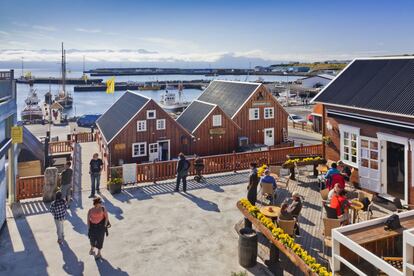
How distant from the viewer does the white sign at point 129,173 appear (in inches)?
748

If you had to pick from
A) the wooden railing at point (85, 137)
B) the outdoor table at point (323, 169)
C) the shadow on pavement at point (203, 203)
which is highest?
the wooden railing at point (85, 137)

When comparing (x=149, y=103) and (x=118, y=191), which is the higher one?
(x=149, y=103)

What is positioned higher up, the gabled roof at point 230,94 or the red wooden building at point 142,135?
the gabled roof at point 230,94

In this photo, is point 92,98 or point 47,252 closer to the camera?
point 47,252

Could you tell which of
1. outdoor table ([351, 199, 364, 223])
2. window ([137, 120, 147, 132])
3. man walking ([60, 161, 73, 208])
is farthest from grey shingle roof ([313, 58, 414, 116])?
man walking ([60, 161, 73, 208])

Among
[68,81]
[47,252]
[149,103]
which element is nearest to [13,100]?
[47,252]

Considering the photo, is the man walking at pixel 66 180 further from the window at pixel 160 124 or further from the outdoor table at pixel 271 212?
the window at pixel 160 124

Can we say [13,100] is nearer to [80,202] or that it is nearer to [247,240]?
[80,202]

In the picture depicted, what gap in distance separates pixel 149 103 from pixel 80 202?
11.2 meters

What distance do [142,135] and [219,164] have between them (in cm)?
751

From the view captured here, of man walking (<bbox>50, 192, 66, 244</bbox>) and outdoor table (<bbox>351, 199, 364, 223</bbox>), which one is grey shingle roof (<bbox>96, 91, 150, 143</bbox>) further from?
outdoor table (<bbox>351, 199, 364, 223</bbox>)

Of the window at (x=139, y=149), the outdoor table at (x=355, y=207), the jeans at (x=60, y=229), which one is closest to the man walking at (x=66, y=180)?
the jeans at (x=60, y=229)

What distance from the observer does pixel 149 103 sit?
26.6 meters

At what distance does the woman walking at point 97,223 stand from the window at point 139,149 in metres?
15.1
